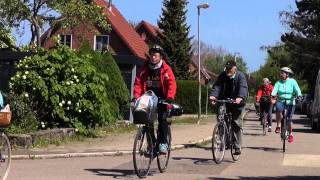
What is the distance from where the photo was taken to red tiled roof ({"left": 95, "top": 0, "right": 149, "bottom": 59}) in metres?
53.4

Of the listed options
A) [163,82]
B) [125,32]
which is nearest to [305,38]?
[125,32]

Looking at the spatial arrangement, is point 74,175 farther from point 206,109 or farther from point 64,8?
point 206,109

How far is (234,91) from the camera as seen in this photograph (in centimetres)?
1235

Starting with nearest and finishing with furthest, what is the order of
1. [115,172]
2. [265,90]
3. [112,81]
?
[115,172] < [112,81] < [265,90]

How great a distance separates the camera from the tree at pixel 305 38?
57156 millimetres

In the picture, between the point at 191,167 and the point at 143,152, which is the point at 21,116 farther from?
the point at 143,152

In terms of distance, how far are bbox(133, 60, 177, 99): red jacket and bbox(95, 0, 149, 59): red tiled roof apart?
135 ft

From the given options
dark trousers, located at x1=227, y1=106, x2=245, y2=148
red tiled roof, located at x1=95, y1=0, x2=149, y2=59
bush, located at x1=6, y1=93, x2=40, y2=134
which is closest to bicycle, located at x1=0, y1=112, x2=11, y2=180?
dark trousers, located at x1=227, y1=106, x2=245, y2=148

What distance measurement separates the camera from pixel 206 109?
1644 inches

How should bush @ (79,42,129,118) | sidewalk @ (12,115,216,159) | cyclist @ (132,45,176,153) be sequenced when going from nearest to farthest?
1. cyclist @ (132,45,176,153)
2. sidewalk @ (12,115,216,159)
3. bush @ (79,42,129,118)

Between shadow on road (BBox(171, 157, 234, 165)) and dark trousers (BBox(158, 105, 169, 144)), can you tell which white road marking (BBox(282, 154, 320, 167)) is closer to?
shadow on road (BBox(171, 157, 234, 165))

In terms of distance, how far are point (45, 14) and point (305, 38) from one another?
27.2 meters

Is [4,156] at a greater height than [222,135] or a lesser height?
lesser

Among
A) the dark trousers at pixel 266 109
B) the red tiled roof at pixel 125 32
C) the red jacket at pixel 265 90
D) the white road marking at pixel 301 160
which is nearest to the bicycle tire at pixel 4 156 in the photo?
the white road marking at pixel 301 160
